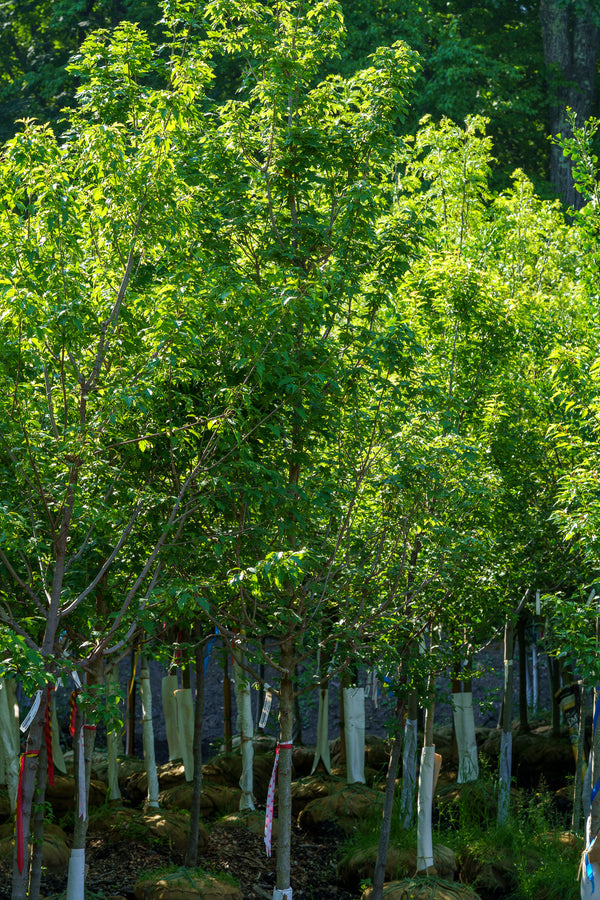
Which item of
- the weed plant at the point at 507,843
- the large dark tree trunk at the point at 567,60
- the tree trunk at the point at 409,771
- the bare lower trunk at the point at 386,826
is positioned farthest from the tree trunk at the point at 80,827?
the large dark tree trunk at the point at 567,60

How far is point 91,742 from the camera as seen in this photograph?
8836 mm

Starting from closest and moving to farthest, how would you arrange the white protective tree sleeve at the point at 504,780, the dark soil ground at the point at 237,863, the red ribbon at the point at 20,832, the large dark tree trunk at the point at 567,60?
1. the red ribbon at the point at 20,832
2. the dark soil ground at the point at 237,863
3. the white protective tree sleeve at the point at 504,780
4. the large dark tree trunk at the point at 567,60

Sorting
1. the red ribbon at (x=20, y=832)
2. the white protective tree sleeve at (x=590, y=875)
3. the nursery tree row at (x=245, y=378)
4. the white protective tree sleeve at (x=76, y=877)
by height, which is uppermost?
the nursery tree row at (x=245, y=378)

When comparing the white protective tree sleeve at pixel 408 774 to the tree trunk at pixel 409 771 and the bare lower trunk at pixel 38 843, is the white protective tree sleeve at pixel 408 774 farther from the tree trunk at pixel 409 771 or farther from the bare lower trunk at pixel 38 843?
the bare lower trunk at pixel 38 843

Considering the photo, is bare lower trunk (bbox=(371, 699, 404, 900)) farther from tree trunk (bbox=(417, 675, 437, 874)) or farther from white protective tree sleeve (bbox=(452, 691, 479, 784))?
white protective tree sleeve (bbox=(452, 691, 479, 784))

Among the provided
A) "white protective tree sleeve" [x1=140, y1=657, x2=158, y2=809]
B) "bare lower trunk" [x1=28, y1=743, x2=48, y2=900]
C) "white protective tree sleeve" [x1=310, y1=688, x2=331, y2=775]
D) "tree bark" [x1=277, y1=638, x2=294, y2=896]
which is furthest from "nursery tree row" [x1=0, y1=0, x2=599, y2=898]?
"white protective tree sleeve" [x1=310, y1=688, x2=331, y2=775]

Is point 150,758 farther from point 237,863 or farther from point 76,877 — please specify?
point 76,877

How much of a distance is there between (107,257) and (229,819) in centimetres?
838

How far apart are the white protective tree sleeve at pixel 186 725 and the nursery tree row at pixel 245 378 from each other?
166 inches

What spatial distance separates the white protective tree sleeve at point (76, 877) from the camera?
25.4 ft

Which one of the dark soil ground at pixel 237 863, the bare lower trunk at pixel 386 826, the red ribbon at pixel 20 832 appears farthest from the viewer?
the dark soil ground at pixel 237 863

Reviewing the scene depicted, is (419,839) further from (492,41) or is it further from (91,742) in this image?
(492,41)

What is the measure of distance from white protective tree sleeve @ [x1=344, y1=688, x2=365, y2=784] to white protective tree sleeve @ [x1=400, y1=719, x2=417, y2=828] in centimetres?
145

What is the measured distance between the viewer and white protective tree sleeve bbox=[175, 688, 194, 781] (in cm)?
1341
